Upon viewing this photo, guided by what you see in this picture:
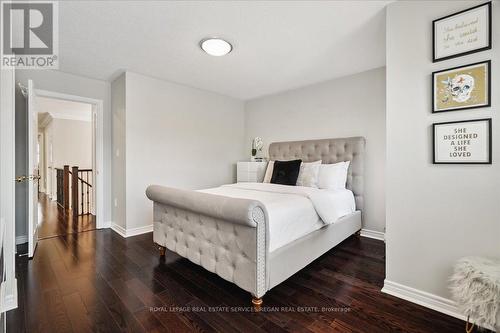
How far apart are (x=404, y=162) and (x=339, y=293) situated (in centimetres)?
121

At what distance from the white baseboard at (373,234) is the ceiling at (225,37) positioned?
7.66 ft

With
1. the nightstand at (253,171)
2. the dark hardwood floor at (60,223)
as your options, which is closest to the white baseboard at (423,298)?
the nightstand at (253,171)

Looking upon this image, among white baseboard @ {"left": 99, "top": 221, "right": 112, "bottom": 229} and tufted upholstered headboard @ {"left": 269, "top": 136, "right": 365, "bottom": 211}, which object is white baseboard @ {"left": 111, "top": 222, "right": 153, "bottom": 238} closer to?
white baseboard @ {"left": 99, "top": 221, "right": 112, "bottom": 229}

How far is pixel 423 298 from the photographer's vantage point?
5.74ft

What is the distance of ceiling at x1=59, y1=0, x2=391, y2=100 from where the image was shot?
6.46 ft

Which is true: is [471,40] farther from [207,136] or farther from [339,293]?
[207,136]

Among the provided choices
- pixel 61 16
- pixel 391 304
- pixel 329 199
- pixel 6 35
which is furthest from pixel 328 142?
pixel 6 35

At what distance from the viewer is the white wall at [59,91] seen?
3.04m

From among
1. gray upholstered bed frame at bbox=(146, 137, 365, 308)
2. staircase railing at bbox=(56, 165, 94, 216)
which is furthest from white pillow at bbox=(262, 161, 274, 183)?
staircase railing at bbox=(56, 165, 94, 216)

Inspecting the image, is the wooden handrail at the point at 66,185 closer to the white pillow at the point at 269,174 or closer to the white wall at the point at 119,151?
the white wall at the point at 119,151

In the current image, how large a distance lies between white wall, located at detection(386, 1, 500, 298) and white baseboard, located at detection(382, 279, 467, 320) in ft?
0.12

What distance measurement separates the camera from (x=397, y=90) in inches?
74.0

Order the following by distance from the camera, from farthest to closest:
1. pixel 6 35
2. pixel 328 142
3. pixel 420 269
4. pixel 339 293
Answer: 1. pixel 328 142
2. pixel 6 35
3. pixel 339 293
4. pixel 420 269

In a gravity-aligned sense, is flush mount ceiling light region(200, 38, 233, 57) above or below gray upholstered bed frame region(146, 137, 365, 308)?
above
